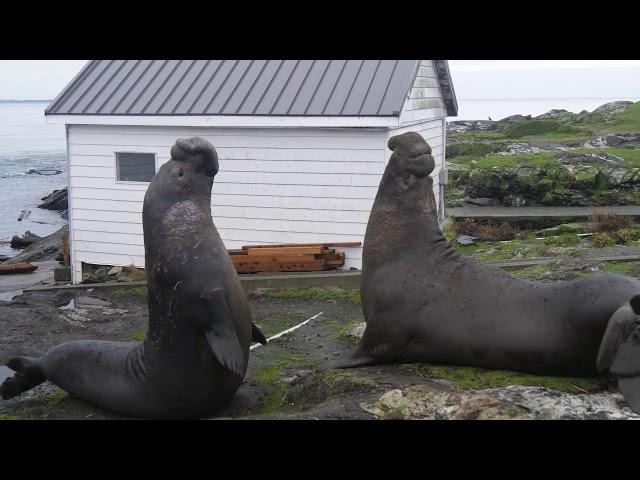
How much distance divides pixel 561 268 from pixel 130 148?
26.3ft

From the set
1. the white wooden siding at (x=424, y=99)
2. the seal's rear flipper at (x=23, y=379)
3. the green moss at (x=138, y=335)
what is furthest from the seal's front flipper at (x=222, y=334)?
the white wooden siding at (x=424, y=99)

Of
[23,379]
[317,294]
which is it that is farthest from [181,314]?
[317,294]

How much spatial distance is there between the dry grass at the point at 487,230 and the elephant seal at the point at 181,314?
942cm

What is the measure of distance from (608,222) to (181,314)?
10236 millimetres

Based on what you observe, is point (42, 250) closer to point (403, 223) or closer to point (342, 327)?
point (342, 327)

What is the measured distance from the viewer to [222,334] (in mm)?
5746

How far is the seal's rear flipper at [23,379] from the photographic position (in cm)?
701

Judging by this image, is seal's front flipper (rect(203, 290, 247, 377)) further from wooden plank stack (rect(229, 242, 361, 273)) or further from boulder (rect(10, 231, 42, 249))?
boulder (rect(10, 231, 42, 249))

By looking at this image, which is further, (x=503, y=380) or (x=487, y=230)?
(x=487, y=230)

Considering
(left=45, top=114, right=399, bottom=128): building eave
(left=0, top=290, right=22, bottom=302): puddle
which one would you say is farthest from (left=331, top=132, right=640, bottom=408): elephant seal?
(left=0, top=290, right=22, bottom=302): puddle

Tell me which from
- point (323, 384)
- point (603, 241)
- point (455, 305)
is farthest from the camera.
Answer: point (603, 241)

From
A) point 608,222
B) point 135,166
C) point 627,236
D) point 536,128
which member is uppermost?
point 536,128

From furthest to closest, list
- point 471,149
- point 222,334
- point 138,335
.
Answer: point 471,149 → point 138,335 → point 222,334

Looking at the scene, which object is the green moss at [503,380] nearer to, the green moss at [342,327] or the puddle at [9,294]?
the green moss at [342,327]
